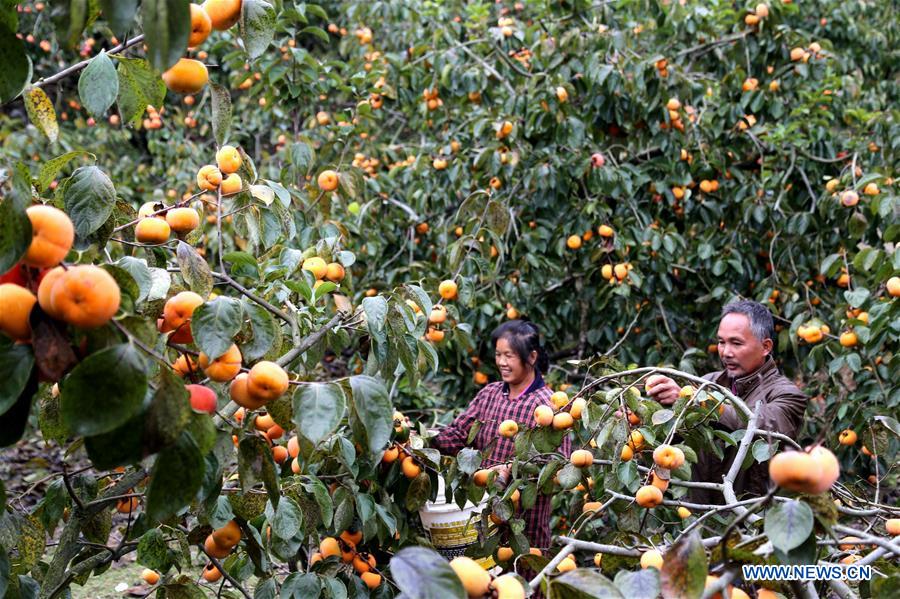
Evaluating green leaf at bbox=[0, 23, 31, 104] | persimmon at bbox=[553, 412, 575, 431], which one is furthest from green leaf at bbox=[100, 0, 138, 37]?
persimmon at bbox=[553, 412, 575, 431]

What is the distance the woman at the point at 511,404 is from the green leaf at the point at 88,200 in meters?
1.77

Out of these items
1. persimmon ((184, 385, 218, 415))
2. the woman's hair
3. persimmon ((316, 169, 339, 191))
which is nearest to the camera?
persimmon ((184, 385, 218, 415))

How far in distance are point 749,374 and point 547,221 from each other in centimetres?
174

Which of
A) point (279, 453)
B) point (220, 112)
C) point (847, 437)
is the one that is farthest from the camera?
point (847, 437)

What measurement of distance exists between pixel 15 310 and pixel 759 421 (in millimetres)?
1956

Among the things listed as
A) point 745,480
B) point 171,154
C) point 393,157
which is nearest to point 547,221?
point 393,157

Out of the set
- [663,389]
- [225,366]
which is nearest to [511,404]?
[663,389]

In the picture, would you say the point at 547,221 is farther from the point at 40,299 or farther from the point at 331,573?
the point at 40,299

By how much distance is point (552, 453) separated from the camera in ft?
6.96

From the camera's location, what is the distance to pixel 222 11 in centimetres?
132

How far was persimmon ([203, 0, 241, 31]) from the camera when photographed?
1.30 meters

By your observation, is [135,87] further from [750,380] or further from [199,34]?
[750,380]

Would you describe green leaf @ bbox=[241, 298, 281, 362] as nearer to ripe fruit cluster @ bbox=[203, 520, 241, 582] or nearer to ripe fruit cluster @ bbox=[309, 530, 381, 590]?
ripe fruit cluster @ bbox=[203, 520, 241, 582]

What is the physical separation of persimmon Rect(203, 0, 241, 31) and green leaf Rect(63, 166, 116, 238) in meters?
0.30
